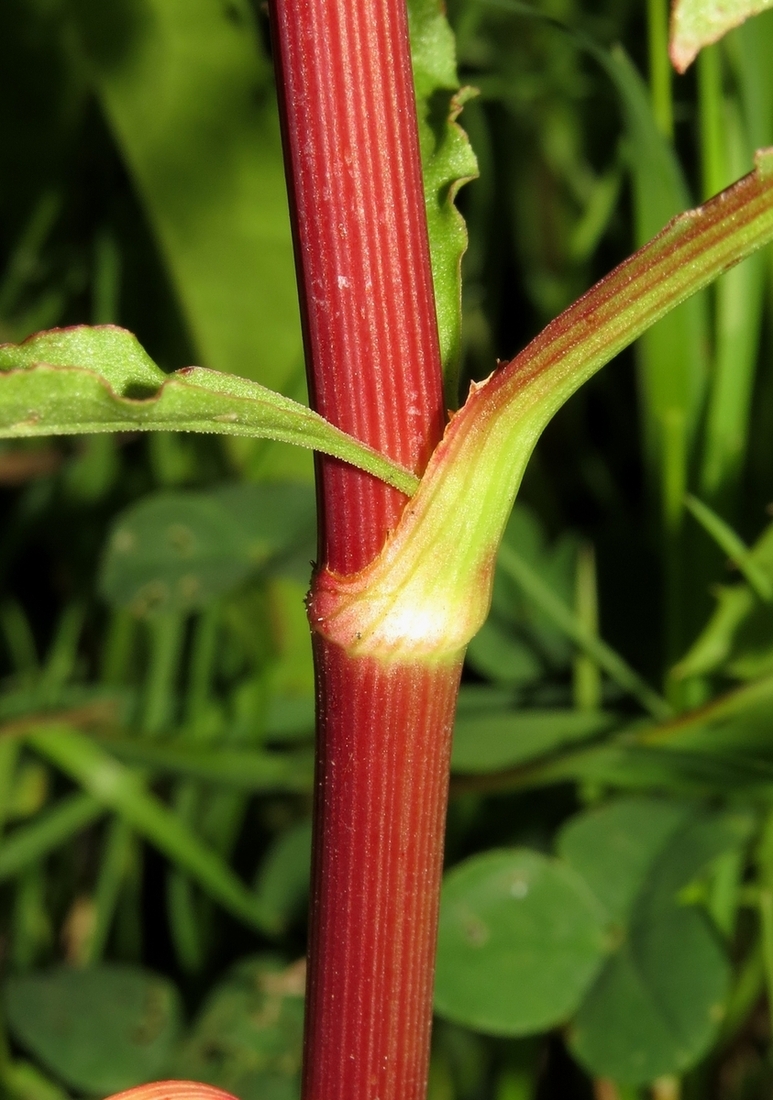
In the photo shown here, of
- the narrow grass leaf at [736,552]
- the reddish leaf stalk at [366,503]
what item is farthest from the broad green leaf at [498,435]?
the narrow grass leaf at [736,552]

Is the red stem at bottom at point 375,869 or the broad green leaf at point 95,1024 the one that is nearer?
the red stem at bottom at point 375,869

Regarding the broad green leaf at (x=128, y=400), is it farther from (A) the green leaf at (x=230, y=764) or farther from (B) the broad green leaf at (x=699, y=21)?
(A) the green leaf at (x=230, y=764)

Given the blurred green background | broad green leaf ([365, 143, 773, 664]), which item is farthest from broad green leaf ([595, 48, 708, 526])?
broad green leaf ([365, 143, 773, 664])

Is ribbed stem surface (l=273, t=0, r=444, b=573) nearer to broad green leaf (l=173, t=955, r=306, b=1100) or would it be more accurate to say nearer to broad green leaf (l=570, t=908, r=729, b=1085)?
broad green leaf (l=570, t=908, r=729, b=1085)

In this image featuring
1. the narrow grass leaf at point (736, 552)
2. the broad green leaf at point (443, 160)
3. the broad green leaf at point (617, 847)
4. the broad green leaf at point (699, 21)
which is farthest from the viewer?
the broad green leaf at point (617, 847)

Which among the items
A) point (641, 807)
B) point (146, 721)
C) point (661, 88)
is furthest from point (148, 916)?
point (661, 88)

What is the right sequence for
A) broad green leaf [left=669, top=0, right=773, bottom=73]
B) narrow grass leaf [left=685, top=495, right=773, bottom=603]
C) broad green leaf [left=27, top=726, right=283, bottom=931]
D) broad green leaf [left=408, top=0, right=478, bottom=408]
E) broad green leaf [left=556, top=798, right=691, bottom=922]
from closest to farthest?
broad green leaf [left=669, top=0, right=773, bottom=73] → broad green leaf [left=408, top=0, right=478, bottom=408] → narrow grass leaf [left=685, top=495, right=773, bottom=603] → broad green leaf [left=556, top=798, right=691, bottom=922] → broad green leaf [left=27, top=726, right=283, bottom=931]

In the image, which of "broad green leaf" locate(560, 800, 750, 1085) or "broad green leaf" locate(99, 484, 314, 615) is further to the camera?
"broad green leaf" locate(99, 484, 314, 615)

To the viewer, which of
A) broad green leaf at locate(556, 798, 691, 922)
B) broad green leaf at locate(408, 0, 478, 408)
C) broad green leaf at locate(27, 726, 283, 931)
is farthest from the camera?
broad green leaf at locate(27, 726, 283, 931)

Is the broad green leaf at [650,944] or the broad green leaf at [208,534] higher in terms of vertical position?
the broad green leaf at [208,534]
